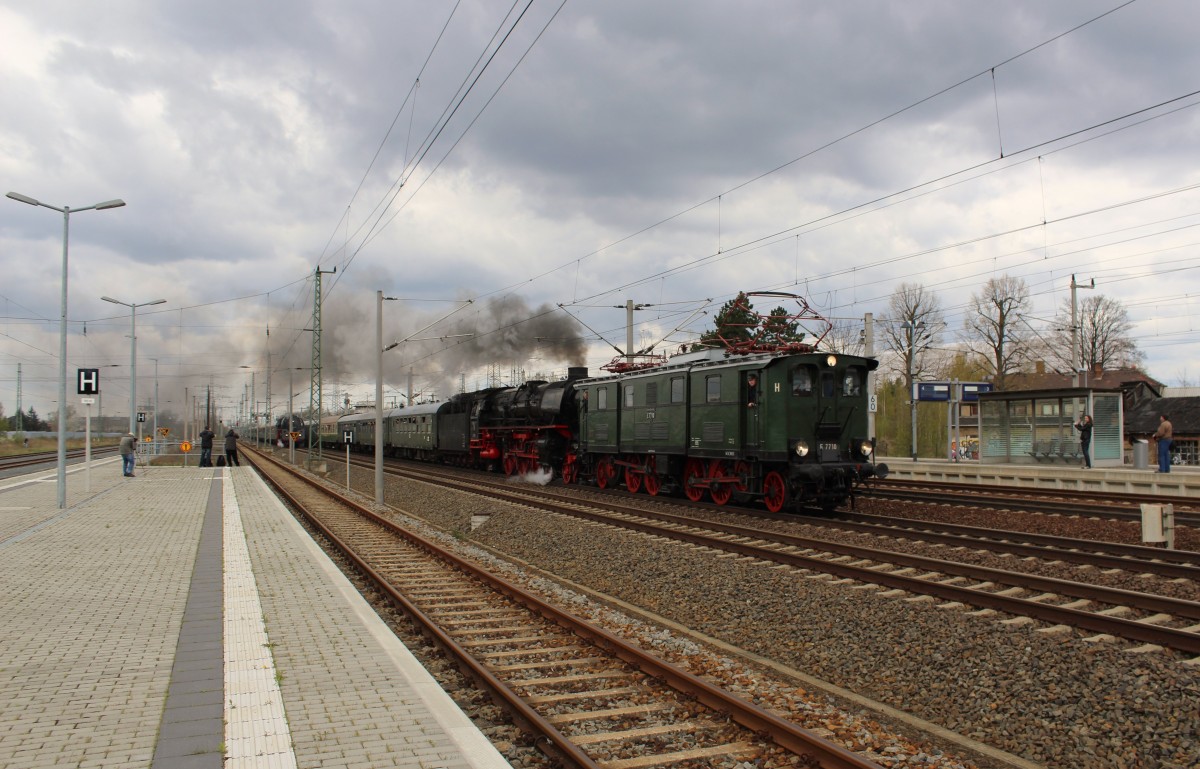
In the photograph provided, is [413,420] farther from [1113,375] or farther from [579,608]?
[1113,375]

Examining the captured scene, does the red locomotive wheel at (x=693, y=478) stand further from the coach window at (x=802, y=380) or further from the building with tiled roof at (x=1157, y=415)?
the building with tiled roof at (x=1157, y=415)

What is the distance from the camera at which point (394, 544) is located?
14312 mm

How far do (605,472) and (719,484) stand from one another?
653cm

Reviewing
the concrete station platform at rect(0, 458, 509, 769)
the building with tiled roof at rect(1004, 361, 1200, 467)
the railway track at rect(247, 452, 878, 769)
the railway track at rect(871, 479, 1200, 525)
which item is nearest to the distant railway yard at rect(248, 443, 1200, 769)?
the railway track at rect(247, 452, 878, 769)

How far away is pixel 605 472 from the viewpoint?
959 inches

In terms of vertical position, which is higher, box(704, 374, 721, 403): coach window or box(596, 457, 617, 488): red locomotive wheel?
box(704, 374, 721, 403): coach window

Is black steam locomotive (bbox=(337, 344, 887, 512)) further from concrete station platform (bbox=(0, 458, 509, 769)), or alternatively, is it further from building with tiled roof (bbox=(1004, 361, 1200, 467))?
building with tiled roof (bbox=(1004, 361, 1200, 467))

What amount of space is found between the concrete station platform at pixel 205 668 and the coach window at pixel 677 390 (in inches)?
370

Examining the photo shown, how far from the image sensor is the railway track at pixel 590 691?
4.83 meters

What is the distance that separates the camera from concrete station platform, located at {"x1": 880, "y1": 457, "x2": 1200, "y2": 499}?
20672 mm

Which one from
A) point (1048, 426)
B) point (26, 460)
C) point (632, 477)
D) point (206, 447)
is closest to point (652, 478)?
point (632, 477)

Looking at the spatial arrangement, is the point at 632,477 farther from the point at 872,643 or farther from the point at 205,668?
the point at 205,668

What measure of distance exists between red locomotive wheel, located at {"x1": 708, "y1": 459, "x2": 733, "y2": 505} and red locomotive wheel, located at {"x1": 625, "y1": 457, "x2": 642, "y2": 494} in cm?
378

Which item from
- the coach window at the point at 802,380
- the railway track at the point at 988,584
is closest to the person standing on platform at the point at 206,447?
the railway track at the point at 988,584
